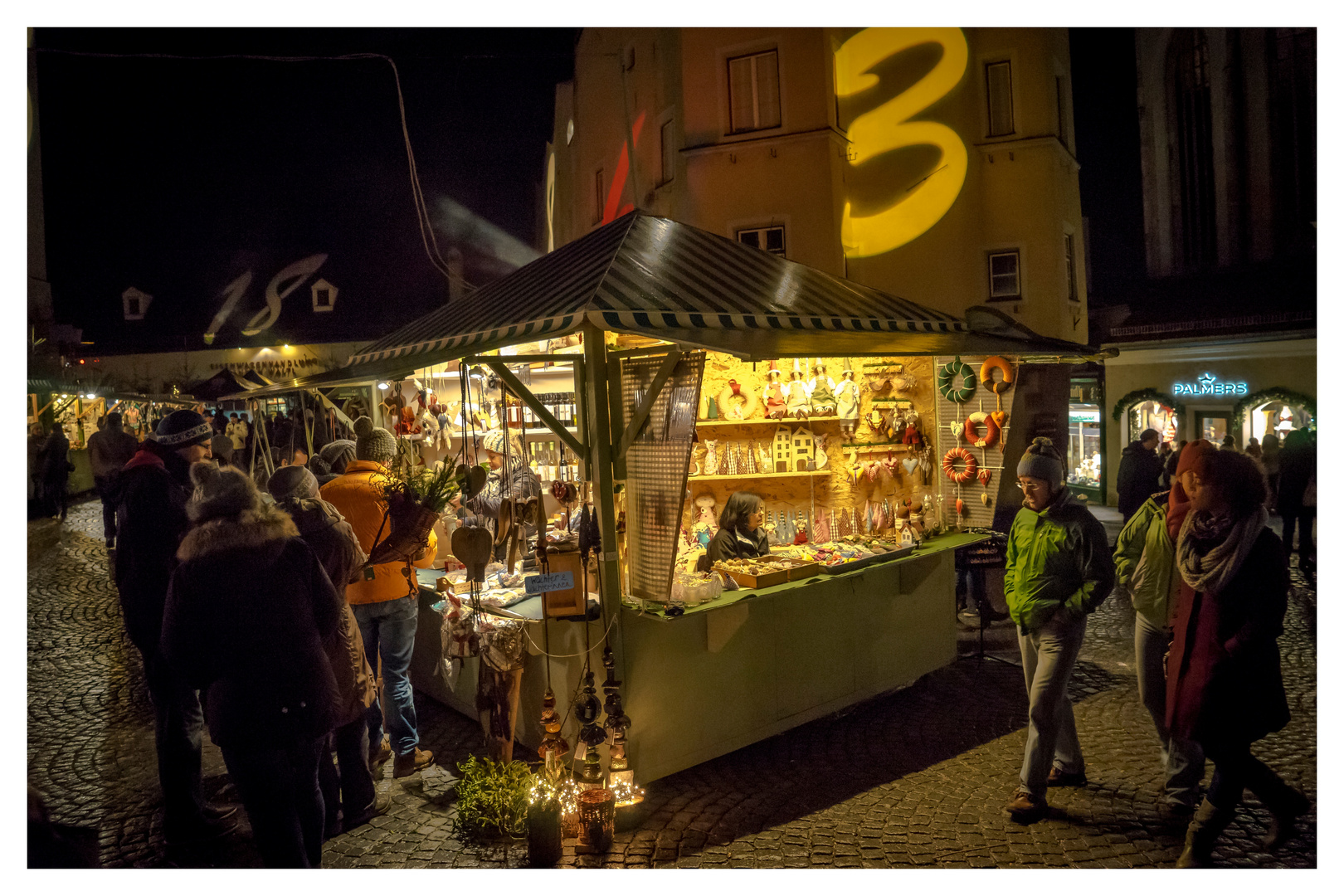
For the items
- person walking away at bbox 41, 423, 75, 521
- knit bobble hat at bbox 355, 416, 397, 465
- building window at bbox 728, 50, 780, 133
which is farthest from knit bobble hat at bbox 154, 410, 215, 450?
person walking away at bbox 41, 423, 75, 521

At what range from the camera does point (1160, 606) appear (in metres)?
4.11

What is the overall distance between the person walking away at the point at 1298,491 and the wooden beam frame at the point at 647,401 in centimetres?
703

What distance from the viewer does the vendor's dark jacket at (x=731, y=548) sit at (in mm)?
5922

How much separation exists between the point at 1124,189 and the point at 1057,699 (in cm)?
722

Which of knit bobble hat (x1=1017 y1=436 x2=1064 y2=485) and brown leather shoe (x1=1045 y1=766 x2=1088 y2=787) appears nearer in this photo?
knit bobble hat (x1=1017 y1=436 x2=1064 y2=485)

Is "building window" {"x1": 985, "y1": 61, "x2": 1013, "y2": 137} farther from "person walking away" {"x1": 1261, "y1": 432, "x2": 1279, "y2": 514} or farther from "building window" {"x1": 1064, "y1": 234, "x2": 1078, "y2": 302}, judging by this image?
"person walking away" {"x1": 1261, "y1": 432, "x2": 1279, "y2": 514}

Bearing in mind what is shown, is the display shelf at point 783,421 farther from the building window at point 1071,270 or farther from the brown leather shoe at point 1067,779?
the building window at point 1071,270

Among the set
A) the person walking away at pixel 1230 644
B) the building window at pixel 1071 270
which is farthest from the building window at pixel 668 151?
the person walking away at pixel 1230 644

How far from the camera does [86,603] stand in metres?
9.25

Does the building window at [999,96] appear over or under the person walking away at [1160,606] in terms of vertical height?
over

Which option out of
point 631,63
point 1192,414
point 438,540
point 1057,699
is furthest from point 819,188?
point 1057,699

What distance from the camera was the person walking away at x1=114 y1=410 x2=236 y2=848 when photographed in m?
4.20

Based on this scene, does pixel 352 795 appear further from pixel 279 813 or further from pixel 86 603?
pixel 86 603

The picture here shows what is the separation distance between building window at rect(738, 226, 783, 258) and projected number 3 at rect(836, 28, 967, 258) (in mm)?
718
